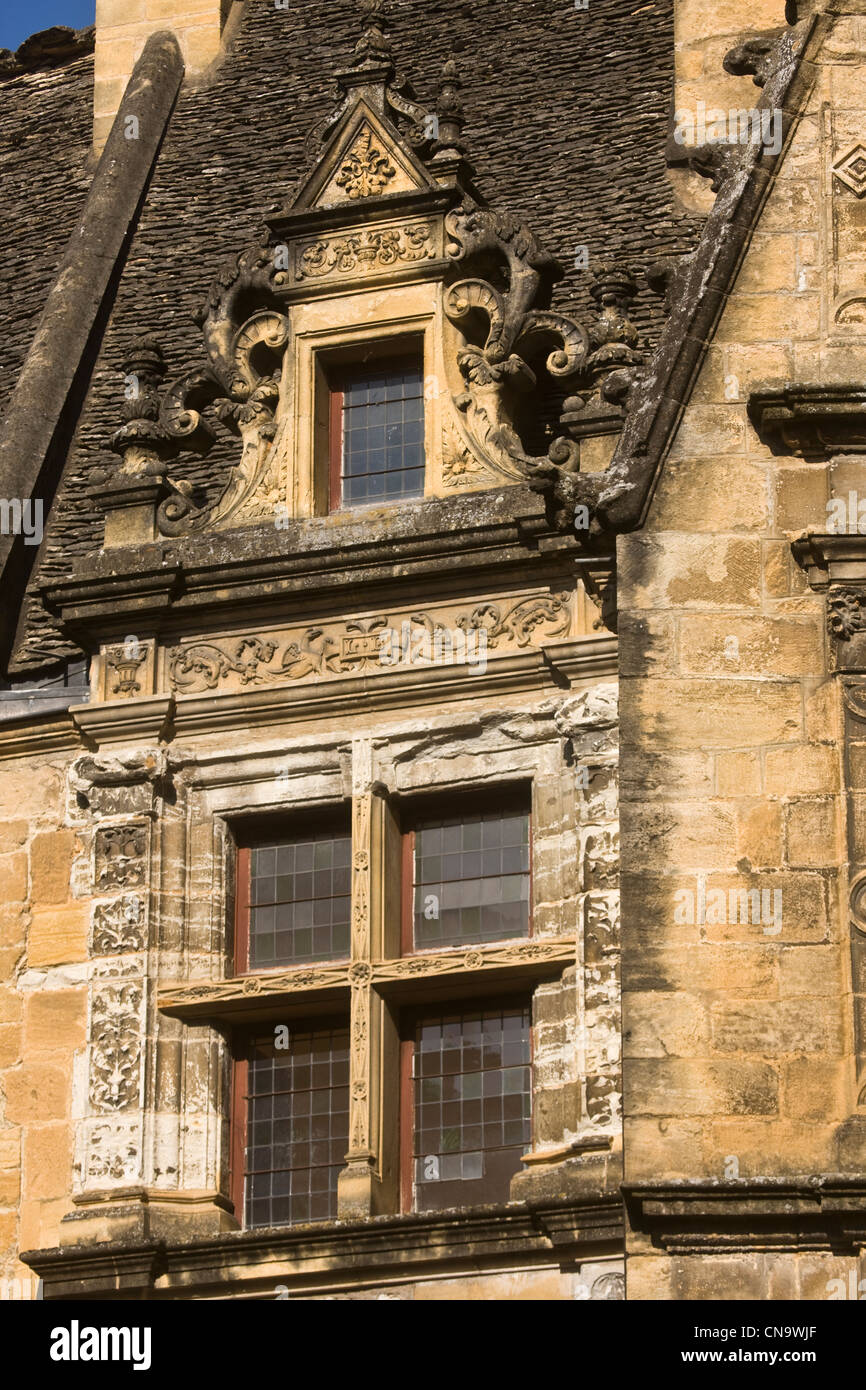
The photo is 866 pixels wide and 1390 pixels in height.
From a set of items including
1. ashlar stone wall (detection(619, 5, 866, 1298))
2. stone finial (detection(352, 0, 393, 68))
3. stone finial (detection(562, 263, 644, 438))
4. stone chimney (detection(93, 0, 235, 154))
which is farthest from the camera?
stone chimney (detection(93, 0, 235, 154))

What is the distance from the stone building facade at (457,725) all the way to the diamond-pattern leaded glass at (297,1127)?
2 cm

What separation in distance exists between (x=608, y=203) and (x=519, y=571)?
333cm

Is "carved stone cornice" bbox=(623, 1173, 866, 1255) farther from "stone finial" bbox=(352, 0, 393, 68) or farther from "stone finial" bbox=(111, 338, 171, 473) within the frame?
"stone finial" bbox=(352, 0, 393, 68)

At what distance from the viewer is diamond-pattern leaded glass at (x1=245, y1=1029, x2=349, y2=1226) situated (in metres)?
16.1

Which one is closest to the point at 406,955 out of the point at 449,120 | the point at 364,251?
the point at 364,251

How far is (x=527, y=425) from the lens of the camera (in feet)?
57.7

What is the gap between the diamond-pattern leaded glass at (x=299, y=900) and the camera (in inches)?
652

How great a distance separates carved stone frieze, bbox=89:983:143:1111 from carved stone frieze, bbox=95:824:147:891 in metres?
0.50

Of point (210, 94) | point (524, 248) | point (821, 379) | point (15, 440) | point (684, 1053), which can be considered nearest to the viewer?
point (684, 1053)

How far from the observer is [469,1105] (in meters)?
16.0

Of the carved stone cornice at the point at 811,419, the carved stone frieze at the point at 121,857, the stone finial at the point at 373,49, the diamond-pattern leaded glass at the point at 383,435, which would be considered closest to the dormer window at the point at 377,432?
the diamond-pattern leaded glass at the point at 383,435

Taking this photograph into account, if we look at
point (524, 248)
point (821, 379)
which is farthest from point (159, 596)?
point (821, 379)

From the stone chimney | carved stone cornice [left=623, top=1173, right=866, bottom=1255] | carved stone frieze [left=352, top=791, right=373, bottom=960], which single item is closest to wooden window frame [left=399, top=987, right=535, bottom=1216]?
carved stone frieze [left=352, top=791, right=373, bottom=960]

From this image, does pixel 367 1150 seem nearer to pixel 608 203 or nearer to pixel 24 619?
pixel 24 619
